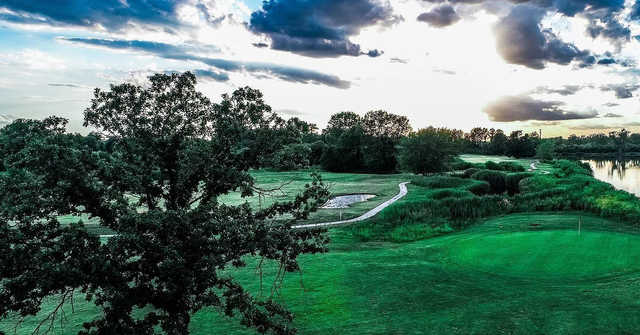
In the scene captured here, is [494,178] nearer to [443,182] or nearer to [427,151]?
[427,151]

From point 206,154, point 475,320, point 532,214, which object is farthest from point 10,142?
point 532,214

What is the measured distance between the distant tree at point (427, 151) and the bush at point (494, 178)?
238 inches

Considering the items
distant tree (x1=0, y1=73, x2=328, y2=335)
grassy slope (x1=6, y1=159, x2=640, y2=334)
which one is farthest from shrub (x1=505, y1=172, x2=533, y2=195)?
distant tree (x1=0, y1=73, x2=328, y2=335)

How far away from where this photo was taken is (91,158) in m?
9.02

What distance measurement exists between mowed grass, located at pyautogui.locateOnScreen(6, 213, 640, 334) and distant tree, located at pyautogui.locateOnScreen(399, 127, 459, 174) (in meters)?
48.2

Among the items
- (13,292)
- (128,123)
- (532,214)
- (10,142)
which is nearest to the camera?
(13,292)

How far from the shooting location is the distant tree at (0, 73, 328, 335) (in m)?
7.66

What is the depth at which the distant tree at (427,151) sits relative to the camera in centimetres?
7000

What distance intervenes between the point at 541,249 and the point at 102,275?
18.3 metres

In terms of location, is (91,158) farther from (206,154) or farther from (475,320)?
(475,320)

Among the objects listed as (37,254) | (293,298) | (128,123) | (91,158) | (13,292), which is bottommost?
(293,298)

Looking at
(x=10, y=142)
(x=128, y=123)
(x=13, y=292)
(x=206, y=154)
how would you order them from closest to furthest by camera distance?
(x=13, y=292)
(x=10, y=142)
(x=206, y=154)
(x=128, y=123)

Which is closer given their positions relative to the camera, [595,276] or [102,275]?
[102,275]

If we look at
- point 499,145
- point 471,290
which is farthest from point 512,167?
point 499,145
